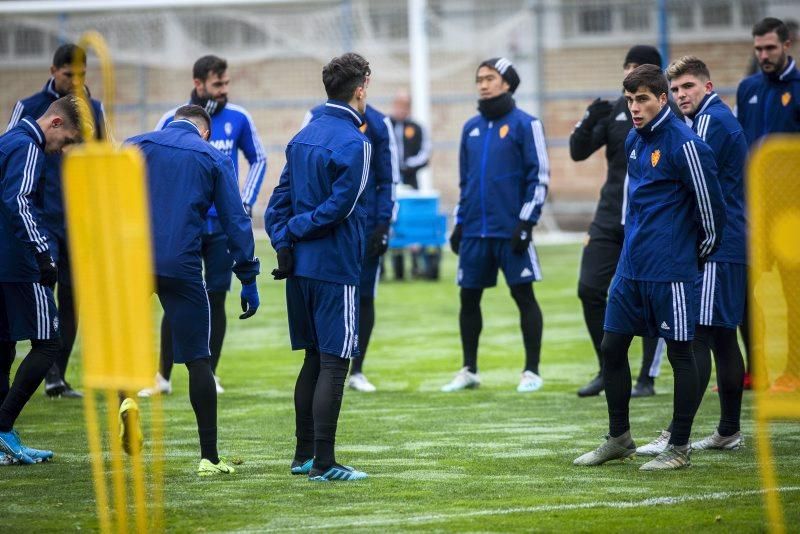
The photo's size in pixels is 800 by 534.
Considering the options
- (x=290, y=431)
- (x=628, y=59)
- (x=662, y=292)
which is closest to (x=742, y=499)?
(x=662, y=292)

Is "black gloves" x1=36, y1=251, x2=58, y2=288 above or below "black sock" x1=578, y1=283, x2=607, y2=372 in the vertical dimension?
above

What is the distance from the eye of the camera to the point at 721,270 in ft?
24.1

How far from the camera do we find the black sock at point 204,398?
6.79 meters

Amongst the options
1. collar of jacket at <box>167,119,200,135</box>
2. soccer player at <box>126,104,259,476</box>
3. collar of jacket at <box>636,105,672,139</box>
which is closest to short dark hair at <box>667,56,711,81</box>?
collar of jacket at <box>636,105,672,139</box>

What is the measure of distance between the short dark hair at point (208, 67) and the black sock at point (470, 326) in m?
2.46

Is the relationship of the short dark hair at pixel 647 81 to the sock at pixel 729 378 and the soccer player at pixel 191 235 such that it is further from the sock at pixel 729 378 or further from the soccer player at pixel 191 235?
the soccer player at pixel 191 235

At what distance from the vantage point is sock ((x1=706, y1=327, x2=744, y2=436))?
7.33 metres

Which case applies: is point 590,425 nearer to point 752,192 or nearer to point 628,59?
point 628,59

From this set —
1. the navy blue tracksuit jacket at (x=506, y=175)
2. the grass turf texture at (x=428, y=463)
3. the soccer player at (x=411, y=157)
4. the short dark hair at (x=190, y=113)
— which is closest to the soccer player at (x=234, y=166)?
the grass turf texture at (x=428, y=463)

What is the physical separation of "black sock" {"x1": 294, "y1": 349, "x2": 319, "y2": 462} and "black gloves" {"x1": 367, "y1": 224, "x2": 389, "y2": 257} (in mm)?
2573

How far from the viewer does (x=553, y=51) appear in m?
24.4

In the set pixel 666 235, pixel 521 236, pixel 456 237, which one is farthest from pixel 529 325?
pixel 666 235

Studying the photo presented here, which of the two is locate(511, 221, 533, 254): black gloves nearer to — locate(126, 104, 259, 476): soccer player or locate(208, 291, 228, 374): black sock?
locate(208, 291, 228, 374): black sock

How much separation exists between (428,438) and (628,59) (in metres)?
3.03
